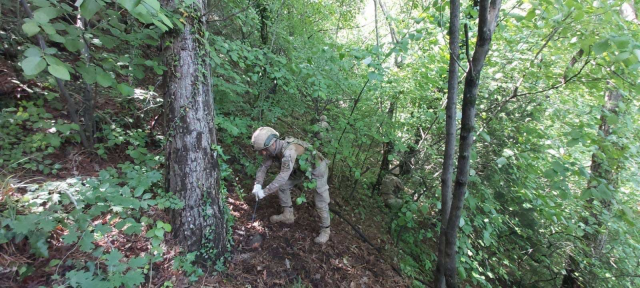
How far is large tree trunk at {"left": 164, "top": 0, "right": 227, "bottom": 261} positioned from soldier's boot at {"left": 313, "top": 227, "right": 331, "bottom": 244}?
1447 mm

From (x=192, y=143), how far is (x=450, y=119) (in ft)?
7.83

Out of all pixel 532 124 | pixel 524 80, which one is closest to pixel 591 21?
pixel 524 80

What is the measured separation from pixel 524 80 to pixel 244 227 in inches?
172

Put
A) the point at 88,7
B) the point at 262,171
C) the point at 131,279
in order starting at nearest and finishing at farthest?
the point at 88,7, the point at 131,279, the point at 262,171

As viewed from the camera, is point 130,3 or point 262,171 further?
point 262,171

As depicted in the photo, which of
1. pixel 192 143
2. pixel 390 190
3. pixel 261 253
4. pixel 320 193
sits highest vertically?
pixel 192 143

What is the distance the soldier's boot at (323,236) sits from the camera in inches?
149

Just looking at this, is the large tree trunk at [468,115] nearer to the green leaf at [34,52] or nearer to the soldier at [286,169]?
the soldier at [286,169]

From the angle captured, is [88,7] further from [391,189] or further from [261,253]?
[391,189]

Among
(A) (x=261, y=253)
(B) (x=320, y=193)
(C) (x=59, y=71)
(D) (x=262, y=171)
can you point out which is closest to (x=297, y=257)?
(A) (x=261, y=253)

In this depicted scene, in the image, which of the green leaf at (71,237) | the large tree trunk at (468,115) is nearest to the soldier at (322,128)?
the large tree trunk at (468,115)

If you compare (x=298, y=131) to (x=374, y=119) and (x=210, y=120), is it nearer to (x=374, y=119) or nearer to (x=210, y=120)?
(x=374, y=119)

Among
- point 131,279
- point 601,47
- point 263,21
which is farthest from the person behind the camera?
point 263,21

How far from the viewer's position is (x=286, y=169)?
11.1 feet
